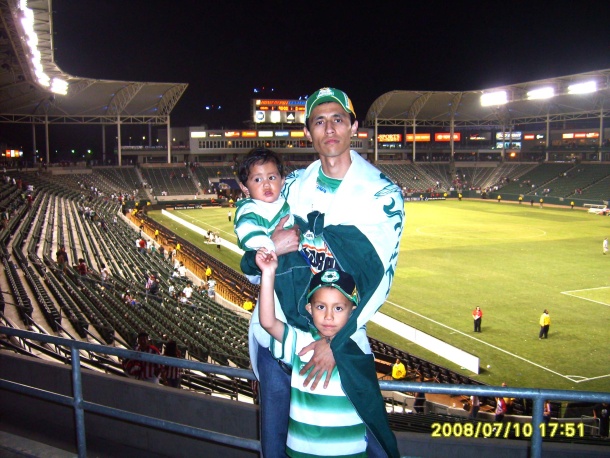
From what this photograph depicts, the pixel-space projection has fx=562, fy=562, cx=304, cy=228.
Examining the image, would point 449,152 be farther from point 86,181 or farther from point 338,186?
point 338,186

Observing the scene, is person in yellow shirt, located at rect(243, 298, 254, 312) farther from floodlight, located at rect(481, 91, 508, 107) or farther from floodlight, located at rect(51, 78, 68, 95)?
floodlight, located at rect(481, 91, 508, 107)

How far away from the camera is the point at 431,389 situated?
2615mm

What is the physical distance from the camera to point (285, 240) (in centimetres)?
279

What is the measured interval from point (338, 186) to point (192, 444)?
2.32 meters

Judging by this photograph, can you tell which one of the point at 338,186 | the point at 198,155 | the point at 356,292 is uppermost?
the point at 198,155

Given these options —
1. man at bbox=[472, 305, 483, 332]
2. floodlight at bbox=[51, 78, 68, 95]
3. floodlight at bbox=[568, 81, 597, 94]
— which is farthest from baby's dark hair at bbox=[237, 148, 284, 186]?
floodlight at bbox=[568, 81, 597, 94]

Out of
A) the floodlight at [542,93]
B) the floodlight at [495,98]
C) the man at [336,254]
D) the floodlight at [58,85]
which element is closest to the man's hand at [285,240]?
the man at [336,254]

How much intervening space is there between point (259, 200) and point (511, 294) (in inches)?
883

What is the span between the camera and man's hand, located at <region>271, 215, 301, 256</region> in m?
2.78

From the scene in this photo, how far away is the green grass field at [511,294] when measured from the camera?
634 inches

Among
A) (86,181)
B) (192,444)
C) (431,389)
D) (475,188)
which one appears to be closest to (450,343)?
(192,444)

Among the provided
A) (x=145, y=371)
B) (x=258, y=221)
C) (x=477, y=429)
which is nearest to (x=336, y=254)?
(x=258, y=221)

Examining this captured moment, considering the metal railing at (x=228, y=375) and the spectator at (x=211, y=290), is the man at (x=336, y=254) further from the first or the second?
the spectator at (x=211, y=290)

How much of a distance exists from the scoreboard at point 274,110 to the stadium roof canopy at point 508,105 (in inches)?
444
